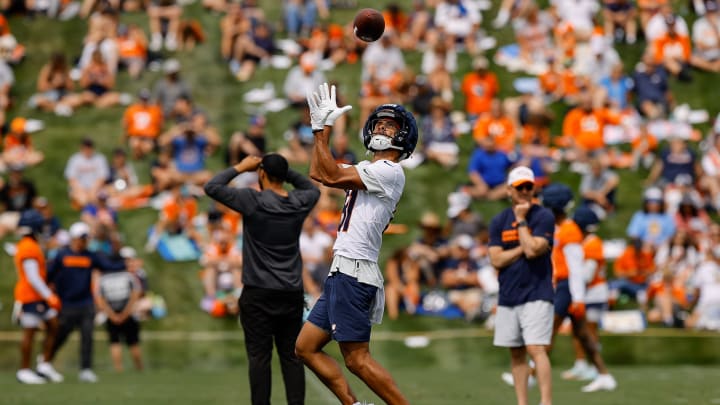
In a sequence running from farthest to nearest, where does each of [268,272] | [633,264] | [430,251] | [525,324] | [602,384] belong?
1. [633,264]
2. [430,251]
3. [602,384]
4. [525,324]
5. [268,272]

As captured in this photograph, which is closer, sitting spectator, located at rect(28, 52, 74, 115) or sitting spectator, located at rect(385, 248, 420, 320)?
sitting spectator, located at rect(385, 248, 420, 320)

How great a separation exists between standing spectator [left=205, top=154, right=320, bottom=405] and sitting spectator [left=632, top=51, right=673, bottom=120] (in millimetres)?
13663

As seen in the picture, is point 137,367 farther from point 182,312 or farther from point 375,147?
point 375,147

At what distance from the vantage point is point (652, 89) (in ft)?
75.3

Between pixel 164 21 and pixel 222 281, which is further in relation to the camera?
pixel 164 21

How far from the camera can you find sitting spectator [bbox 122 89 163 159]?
2203 cm

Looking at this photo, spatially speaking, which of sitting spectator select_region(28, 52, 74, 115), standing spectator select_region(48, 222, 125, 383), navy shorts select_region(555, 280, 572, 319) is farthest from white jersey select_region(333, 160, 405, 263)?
sitting spectator select_region(28, 52, 74, 115)

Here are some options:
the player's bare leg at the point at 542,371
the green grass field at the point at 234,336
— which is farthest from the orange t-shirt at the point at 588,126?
the player's bare leg at the point at 542,371

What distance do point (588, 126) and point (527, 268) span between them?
39.2ft

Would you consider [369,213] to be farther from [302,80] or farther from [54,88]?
[54,88]

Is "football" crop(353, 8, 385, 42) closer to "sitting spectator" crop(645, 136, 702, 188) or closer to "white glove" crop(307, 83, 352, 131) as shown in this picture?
"white glove" crop(307, 83, 352, 131)

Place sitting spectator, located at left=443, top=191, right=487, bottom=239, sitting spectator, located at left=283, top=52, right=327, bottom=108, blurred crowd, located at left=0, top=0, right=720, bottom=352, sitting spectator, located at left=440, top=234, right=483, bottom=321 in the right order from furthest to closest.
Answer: sitting spectator, located at left=283, top=52, right=327, bottom=108
sitting spectator, located at left=443, top=191, right=487, bottom=239
blurred crowd, located at left=0, top=0, right=720, bottom=352
sitting spectator, located at left=440, top=234, right=483, bottom=321

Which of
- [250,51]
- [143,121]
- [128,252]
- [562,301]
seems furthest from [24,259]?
[250,51]

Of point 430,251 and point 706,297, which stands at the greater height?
point 430,251
